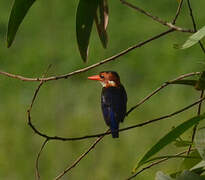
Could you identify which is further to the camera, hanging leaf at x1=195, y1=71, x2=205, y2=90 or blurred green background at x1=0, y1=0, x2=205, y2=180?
blurred green background at x1=0, y1=0, x2=205, y2=180

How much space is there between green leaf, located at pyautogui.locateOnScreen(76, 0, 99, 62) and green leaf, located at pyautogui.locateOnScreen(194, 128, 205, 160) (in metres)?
0.28

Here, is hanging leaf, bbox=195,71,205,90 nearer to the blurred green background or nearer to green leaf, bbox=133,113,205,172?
green leaf, bbox=133,113,205,172

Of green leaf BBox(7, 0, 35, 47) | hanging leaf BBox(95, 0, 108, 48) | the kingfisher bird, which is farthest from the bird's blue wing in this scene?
green leaf BBox(7, 0, 35, 47)

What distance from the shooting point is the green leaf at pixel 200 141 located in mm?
1375

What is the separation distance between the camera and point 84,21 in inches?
61.7

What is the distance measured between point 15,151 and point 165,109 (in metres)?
0.93

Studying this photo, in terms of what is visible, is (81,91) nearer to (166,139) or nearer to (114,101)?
(114,101)

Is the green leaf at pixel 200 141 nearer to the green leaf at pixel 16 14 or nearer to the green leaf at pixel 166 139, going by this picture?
the green leaf at pixel 166 139

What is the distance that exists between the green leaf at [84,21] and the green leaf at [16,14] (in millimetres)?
95

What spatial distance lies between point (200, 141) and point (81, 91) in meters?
4.13

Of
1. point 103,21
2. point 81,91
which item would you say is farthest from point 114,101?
point 81,91

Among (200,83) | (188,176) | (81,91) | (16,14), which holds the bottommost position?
(81,91)

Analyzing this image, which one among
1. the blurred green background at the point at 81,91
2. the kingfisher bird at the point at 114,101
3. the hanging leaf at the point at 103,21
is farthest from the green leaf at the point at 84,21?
the blurred green background at the point at 81,91

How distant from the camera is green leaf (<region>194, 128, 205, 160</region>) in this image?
1.38 meters
